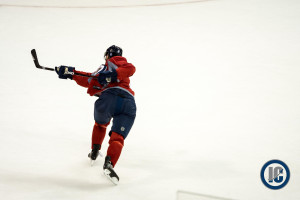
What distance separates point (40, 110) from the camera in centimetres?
352

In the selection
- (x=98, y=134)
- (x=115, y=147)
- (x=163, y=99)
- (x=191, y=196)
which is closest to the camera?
(x=191, y=196)

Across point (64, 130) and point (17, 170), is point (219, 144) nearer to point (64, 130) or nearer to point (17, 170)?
point (64, 130)

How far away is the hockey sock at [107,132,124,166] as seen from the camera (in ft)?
7.92

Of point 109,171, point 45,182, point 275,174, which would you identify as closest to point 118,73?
point 109,171

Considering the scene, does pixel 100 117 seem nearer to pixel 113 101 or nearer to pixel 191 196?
pixel 113 101

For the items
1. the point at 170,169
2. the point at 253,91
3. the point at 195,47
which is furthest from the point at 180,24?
the point at 170,169

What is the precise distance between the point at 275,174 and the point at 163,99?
1.47 m

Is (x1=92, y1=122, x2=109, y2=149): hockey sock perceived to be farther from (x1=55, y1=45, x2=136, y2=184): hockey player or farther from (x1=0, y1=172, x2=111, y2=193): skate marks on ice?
(x1=0, y1=172, x2=111, y2=193): skate marks on ice

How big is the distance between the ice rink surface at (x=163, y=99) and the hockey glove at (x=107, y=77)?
0.57 metres

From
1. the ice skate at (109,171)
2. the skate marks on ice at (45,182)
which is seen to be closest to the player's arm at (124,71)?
the ice skate at (109,171)

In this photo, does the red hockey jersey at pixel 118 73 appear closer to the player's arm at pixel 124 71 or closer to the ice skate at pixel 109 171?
the player's arm at pixel 124 71

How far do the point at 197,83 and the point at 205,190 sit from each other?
1.79m

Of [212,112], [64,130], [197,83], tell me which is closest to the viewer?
[64,130]

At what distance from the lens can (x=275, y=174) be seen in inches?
100.0
